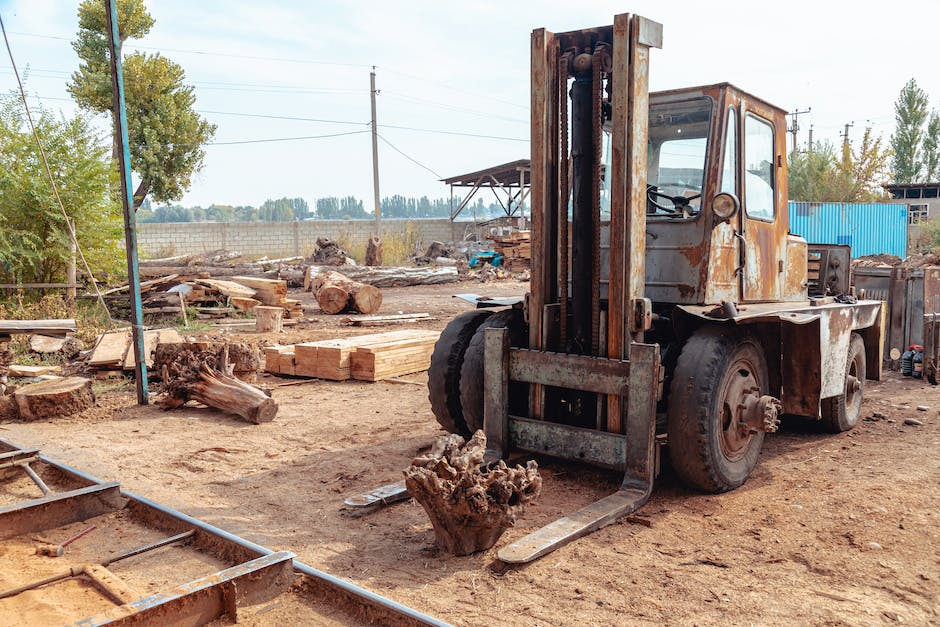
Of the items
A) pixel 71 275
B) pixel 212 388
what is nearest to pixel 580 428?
pixel 212 388

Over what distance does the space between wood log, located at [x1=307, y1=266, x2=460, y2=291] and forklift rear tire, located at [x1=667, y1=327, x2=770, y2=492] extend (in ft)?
54.4

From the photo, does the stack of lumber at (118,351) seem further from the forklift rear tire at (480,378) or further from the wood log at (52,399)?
the forklift rear tire at (480,378)

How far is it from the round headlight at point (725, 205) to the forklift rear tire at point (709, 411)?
761mm

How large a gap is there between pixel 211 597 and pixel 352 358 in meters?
5.90

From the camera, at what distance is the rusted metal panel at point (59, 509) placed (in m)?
4.71

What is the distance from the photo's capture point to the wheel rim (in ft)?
16.8

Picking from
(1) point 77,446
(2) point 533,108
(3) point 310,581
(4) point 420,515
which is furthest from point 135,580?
(2) point 533,108

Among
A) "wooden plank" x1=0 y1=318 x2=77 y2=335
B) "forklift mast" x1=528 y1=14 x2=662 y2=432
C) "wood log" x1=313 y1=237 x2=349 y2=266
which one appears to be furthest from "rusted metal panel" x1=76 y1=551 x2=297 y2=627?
"wood log" x1=313 y1=237 x2=349 y2=266

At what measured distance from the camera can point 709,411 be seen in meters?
4.81

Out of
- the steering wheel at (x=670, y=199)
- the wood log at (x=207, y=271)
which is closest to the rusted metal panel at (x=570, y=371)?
the steering wheel at (x=670, y=199)

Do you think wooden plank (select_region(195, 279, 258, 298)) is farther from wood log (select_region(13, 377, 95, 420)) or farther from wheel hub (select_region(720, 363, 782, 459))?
wheel hub (select_region(720, 363, 782, 459))

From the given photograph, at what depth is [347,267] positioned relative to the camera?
22.5 meters

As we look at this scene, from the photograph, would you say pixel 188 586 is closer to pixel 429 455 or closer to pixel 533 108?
pixel 429 455

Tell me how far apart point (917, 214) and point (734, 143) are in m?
40.5
